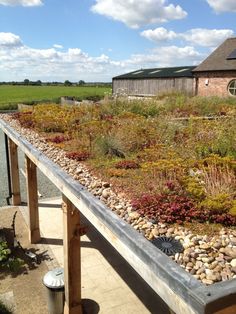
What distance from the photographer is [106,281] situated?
21.0ft

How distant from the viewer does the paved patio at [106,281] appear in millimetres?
5699

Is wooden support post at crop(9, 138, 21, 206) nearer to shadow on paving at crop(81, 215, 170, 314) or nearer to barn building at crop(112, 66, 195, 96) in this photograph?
shadow on paving at crop(81, 215, 170, 314)

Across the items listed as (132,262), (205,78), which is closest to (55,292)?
(132,262)

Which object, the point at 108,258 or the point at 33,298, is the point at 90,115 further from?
Answer: the point at 33,298

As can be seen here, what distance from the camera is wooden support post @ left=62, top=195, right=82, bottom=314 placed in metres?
4.75

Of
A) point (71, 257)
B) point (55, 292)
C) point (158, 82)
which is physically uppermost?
point (158, 82)

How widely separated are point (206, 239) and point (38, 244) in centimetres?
580

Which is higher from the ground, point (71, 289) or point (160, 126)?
point (160, 126)

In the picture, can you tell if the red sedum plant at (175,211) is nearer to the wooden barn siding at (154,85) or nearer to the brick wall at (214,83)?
the brick wall at (214,83)

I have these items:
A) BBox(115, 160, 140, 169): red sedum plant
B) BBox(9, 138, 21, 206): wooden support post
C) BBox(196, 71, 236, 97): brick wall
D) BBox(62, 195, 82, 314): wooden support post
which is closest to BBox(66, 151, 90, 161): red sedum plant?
BBox(115, 160, 140, 169): red sedum plant

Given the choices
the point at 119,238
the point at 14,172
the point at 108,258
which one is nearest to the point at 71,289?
the point at 108,258

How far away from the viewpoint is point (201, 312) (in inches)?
73.7

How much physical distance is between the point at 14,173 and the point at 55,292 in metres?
5.33

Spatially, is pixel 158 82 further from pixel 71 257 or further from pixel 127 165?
pixel 71 257
